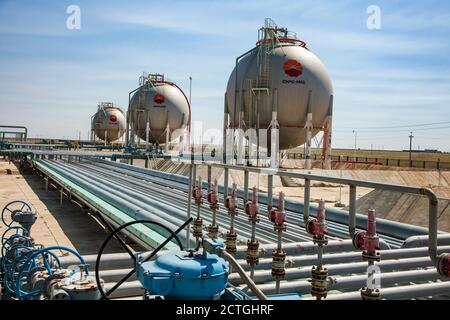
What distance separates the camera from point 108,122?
50375 mm

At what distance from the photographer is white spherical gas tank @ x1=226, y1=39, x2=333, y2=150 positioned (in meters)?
23.7

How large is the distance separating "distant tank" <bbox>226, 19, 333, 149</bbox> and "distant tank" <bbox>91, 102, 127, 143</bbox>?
28665 millimetres

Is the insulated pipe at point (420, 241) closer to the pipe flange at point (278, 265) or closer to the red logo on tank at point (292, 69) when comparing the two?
the pipe flange at point (278, 265)

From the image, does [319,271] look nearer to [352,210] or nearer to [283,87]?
[352,210]

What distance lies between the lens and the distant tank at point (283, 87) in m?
23.8

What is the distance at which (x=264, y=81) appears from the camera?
2391 centimetres

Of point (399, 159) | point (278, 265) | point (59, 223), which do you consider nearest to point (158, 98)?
point (59, 223)

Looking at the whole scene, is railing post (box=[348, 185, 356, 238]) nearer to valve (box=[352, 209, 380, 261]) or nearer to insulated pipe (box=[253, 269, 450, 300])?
insulated pipe (box=[253, 269, 450, 300])

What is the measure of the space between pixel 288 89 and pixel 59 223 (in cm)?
1499

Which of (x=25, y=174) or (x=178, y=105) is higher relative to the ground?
(x=178, y=105)

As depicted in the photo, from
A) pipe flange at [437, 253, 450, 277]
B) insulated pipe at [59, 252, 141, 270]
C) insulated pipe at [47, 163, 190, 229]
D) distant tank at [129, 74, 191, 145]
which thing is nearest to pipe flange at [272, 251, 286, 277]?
pipe flange at [437, 253, 450, 277]
